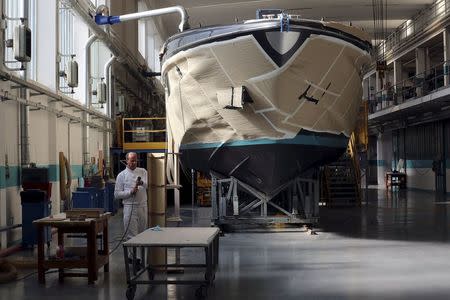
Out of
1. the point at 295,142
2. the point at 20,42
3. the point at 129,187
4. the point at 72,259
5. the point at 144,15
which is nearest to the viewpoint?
the point at 72,259

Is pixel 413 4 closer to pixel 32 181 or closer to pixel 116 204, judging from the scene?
pixel 116 204

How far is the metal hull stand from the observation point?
10.9 metres

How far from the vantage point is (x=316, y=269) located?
711cm

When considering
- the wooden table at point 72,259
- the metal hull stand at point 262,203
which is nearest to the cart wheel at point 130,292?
the wooden table at point 72,259

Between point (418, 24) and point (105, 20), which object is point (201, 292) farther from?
point (418, 24)

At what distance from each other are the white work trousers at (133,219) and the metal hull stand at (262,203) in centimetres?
360

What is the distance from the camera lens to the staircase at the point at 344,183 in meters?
17.8

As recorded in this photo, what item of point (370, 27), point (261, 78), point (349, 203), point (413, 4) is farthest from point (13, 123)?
point (370, 27)

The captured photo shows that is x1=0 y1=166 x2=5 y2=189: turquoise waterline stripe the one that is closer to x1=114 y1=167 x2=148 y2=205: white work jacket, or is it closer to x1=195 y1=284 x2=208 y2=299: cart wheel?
x1=114 y1=167 x2=148 y2=205: white work jacket

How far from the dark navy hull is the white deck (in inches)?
161

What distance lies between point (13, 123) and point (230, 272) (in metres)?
4.61

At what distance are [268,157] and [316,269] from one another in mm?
3480

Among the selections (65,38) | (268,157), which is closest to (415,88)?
(268,157)

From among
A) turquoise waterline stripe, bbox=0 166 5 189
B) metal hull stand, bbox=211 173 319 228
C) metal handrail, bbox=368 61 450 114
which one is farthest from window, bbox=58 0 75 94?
metal handrail, bbox=368 61 450 114
